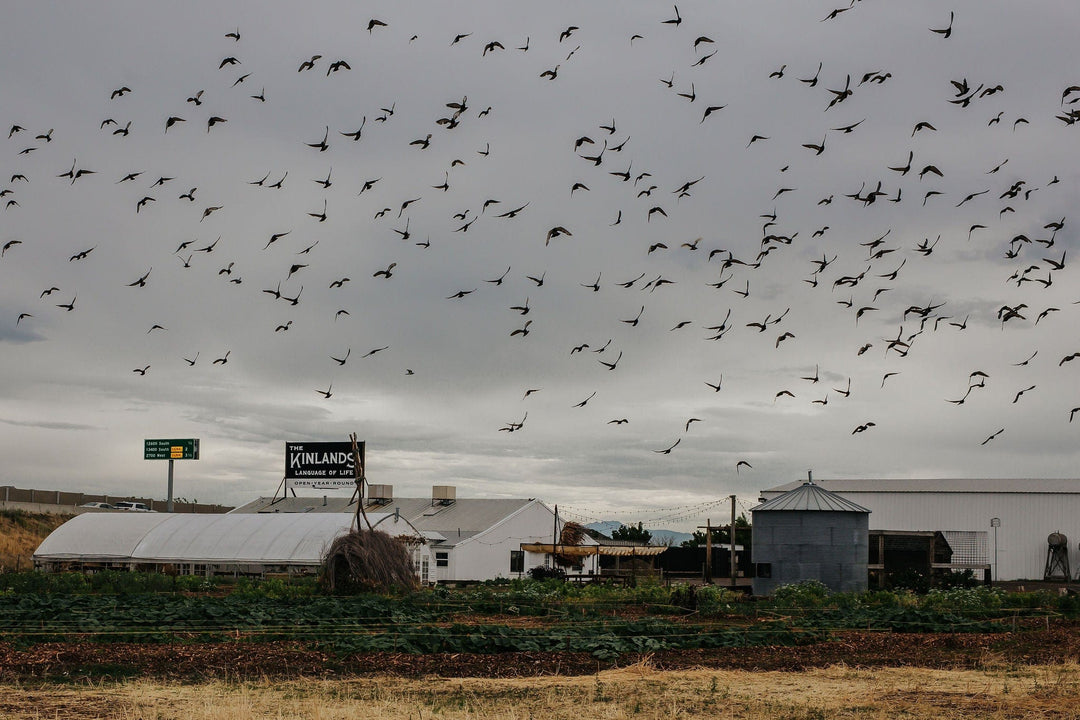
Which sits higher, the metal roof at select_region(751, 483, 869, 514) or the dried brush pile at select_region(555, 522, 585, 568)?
the metal roof at select_region(751, 483, 869, 514)

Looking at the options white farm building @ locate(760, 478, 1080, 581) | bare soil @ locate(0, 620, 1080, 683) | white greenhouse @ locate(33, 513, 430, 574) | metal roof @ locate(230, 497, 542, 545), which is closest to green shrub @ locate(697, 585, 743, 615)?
bare soil @ locate(0, 620, 1080, 683)

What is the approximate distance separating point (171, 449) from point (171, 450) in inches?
3.4

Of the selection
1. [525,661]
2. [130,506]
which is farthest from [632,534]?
[525,661]

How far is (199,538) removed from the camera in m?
62.4

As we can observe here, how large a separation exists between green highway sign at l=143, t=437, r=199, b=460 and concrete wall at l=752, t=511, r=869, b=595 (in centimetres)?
6254

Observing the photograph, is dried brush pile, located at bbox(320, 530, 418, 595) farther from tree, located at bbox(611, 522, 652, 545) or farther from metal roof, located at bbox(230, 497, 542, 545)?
tree, located at bbox(611, 522, 652, 545)

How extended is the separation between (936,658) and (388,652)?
1091cm

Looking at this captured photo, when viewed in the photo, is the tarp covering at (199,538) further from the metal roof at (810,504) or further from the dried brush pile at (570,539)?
the metal roof at (810,504)

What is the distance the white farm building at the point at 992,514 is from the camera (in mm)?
72000

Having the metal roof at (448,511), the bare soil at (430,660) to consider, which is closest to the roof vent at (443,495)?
the metal roof at (448,511)

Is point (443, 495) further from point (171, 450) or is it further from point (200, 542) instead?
point (171, 450)

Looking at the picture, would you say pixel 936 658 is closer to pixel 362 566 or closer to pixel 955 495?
pixel 362 566

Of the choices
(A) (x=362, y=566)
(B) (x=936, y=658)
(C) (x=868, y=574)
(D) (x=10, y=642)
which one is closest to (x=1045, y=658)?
(B) (x=936, y=658)

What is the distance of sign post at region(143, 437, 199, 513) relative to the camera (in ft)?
314
